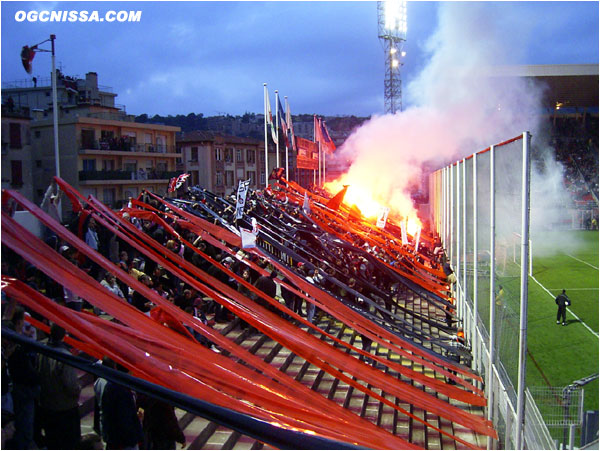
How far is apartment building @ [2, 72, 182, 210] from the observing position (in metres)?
32.8

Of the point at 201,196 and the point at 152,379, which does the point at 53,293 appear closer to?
the point at 152,379

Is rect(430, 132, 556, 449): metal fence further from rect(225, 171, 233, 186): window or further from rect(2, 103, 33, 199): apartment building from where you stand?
rect(225, 171, 233, 186): window

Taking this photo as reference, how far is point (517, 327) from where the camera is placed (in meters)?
7.61

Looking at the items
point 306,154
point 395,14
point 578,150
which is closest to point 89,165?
point 306,154

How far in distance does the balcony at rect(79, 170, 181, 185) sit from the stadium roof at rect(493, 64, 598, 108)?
23145 mm

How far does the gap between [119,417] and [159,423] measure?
48 cm

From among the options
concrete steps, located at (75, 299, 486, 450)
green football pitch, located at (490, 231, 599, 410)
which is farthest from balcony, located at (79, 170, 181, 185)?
concrete steps, located at (75, 299, 486, 450)

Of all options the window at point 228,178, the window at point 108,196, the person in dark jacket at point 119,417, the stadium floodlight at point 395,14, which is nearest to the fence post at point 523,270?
the person in dark jacket at point 119,417

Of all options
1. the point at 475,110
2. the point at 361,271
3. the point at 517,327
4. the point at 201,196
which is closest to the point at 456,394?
the point at 517,327

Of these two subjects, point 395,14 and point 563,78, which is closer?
point 563,78

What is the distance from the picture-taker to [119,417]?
17.0ft

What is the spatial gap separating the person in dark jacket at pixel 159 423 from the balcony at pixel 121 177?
30.7 m

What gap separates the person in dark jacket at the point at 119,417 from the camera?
5.14 m

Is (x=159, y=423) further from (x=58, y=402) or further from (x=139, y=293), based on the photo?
(x=139, y=293)
